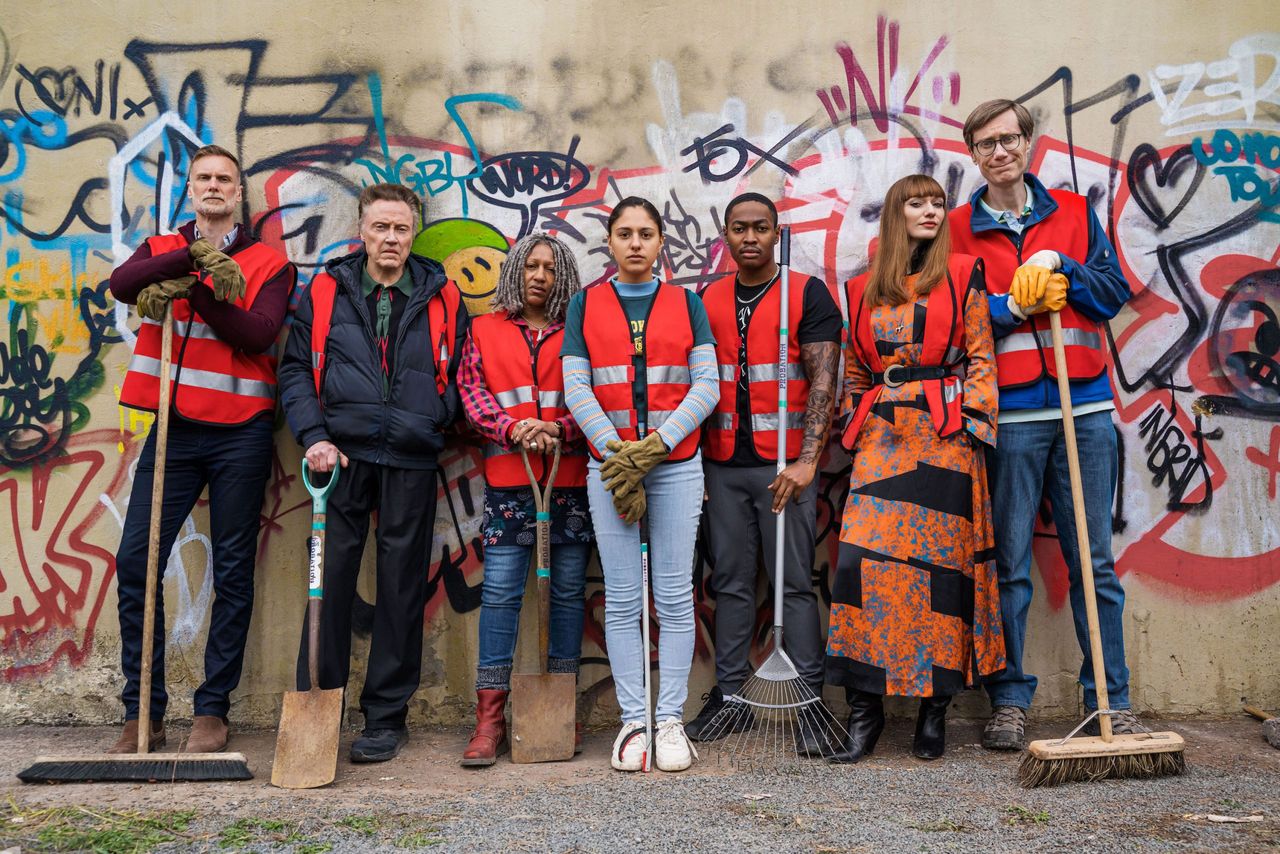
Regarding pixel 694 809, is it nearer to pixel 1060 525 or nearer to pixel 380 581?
pixel 380 581

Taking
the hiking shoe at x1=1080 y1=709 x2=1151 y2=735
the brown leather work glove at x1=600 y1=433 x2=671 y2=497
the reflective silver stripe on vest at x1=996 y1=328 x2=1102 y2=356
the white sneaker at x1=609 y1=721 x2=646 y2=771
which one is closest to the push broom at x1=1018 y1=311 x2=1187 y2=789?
the hiking shoe at x1=1080 y1=709 x2=1151 y2=735

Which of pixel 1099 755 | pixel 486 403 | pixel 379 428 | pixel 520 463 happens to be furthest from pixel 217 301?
pixel 1099 755

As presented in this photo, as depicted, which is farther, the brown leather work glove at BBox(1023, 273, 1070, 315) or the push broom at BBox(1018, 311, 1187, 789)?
the brown leather work glove at BBox(1023, 273, 1070, 315)

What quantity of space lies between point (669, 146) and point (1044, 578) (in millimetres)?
2760

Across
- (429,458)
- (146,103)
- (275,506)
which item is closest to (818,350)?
(429,458)

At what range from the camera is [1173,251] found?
16.1ft

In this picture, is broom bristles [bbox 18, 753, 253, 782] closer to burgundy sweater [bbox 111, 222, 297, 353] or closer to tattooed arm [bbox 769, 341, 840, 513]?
burgundy sweater [bbox 111, 222, 297, 353]

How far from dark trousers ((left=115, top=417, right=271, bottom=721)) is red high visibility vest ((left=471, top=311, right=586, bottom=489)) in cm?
109

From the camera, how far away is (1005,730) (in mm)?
4258

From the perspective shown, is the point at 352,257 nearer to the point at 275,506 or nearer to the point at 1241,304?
the point at 275,506

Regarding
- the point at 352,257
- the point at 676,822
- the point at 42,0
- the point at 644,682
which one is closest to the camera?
the point at 676,822

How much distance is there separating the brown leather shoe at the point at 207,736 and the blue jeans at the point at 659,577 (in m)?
1.72

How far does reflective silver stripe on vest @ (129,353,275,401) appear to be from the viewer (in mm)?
4340

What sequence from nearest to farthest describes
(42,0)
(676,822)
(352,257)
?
(676,822) → (352,257) → (42,0)
